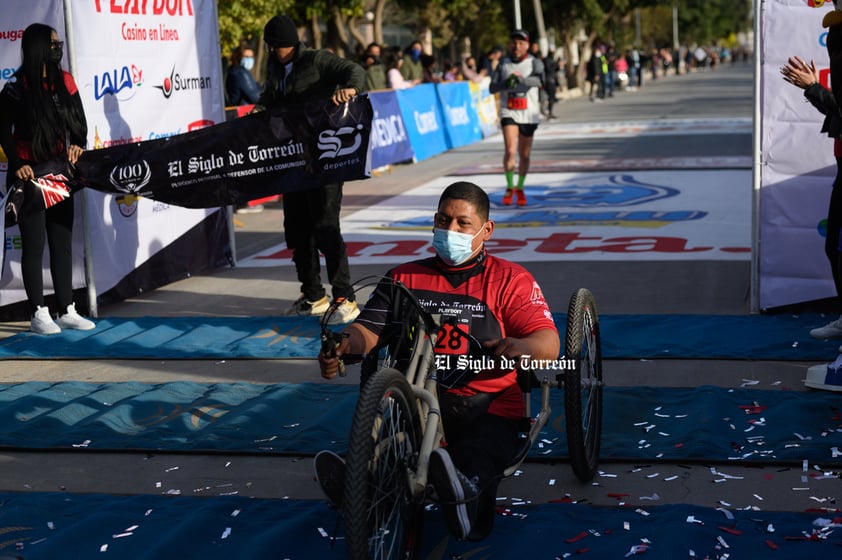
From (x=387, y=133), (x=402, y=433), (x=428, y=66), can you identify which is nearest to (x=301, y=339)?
(x=402, y=433)

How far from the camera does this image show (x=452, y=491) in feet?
13.0

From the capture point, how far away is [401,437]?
4.01 meters

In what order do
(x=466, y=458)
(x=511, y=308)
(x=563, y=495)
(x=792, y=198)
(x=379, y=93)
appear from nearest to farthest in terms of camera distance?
1. (x=466, y=458)
2. (x=511, y=308)
3. (x=563, y=495)
4. (x=792, y=198)
5. (x=379, y=93)

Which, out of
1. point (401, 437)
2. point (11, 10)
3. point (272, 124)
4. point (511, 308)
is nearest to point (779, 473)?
point (511, 308)

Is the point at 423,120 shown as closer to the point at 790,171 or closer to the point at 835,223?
the point at 790,171

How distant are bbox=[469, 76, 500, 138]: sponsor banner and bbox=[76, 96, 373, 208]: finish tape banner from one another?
18297mm

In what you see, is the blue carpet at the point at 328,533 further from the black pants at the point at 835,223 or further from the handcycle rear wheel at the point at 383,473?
→ the black pants at the point at 835,223

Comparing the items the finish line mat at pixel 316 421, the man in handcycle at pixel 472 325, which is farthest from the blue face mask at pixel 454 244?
the finish line mat at pixel 316 421

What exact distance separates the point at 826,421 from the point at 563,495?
1.61m

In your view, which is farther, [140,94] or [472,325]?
[140,94]

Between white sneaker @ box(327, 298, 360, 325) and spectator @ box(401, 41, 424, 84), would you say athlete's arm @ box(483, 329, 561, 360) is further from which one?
spectator @ box(401, 41, 424, 84)

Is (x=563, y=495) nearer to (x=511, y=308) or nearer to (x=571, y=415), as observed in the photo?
(x=571, y=415)

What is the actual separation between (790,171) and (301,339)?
11.4ft

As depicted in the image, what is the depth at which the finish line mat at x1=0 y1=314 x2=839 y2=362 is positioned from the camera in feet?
24.1
